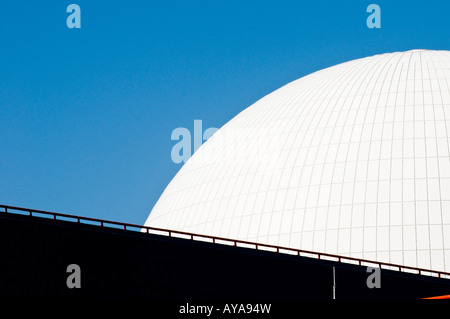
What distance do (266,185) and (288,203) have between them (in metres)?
2.15

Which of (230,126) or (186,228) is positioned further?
(230,126)

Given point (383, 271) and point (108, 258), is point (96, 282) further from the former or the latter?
point (383, 271)

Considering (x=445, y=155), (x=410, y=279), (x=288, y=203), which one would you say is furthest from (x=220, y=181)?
(x=410, y=279)

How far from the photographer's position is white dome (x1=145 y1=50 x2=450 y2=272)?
37.8 metres

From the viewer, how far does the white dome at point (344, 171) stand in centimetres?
3784

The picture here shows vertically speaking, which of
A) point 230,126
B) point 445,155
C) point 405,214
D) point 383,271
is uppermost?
point 230,126

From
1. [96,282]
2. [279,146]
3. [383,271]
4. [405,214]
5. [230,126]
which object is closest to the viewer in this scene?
[96,282]

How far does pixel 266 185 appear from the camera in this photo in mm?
42938

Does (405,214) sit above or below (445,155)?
below

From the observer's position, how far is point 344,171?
4066cm

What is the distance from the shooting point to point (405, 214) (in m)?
37.8

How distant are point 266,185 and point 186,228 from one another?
5.16m

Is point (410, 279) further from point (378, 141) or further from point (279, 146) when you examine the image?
point (279, 146)
